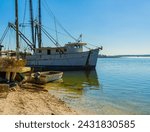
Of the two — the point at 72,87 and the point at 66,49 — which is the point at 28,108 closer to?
the point at 72,87

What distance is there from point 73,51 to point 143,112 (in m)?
33.0

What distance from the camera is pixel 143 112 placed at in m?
16.0

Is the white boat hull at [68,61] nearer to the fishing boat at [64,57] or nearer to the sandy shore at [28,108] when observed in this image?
the fishing boat at [64,57]

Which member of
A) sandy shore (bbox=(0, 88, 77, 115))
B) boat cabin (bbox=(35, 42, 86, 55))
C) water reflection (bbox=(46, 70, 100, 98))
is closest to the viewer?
sandy shore (bbox=(0, 88, 77, 115))

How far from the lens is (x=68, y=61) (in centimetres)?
4894

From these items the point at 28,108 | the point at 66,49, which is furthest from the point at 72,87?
the point at 66,49

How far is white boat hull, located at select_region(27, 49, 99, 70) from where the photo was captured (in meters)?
48.7

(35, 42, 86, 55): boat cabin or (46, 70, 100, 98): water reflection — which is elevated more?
(35, 42, 86, 55): boat cabin

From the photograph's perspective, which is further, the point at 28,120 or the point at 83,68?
the point at 83,68

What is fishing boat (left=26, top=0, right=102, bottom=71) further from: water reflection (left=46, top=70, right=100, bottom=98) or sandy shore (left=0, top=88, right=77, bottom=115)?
sandy shore (left=0, top=88, right=77, bottom=115)

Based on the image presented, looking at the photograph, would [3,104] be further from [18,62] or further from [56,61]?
[56,61]

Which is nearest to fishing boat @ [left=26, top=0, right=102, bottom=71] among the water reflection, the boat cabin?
the boat cabin

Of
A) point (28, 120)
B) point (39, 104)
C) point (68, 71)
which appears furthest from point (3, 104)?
point (68, 71)

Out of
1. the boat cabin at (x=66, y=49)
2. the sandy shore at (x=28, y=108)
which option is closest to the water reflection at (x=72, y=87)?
the sandy shore at (x=28, y=108)
